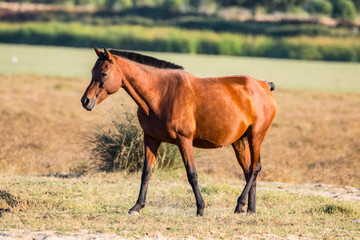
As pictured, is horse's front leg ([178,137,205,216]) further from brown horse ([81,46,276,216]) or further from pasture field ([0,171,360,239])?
pasture field ([0,171,360,239])

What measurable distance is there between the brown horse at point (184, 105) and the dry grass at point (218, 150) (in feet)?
9.64

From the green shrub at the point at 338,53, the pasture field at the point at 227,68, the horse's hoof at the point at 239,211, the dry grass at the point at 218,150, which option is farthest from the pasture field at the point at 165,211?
the green shrub at the point at 338,53

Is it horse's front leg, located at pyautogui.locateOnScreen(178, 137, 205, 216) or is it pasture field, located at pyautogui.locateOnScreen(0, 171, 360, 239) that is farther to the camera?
horse's front leg, located at pyautogui.locateOnScreen(178, 137, 205, 216)

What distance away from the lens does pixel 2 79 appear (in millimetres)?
28172

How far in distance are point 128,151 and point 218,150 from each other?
4571 millimetres

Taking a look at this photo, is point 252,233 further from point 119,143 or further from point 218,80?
point 119,143

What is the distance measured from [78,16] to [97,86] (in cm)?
7026

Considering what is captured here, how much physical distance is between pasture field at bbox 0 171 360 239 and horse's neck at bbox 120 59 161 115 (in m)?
1.32

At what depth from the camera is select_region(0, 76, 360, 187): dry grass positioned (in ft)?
43.4

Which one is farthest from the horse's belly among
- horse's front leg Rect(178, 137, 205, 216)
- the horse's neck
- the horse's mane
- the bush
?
the bush

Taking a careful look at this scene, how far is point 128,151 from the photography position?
1125 centimetres

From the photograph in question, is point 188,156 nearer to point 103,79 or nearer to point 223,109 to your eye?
point 223,109

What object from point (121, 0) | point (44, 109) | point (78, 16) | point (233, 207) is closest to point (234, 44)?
point (78, 16)

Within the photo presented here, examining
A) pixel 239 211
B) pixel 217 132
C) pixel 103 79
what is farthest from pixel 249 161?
pixel 103 79
